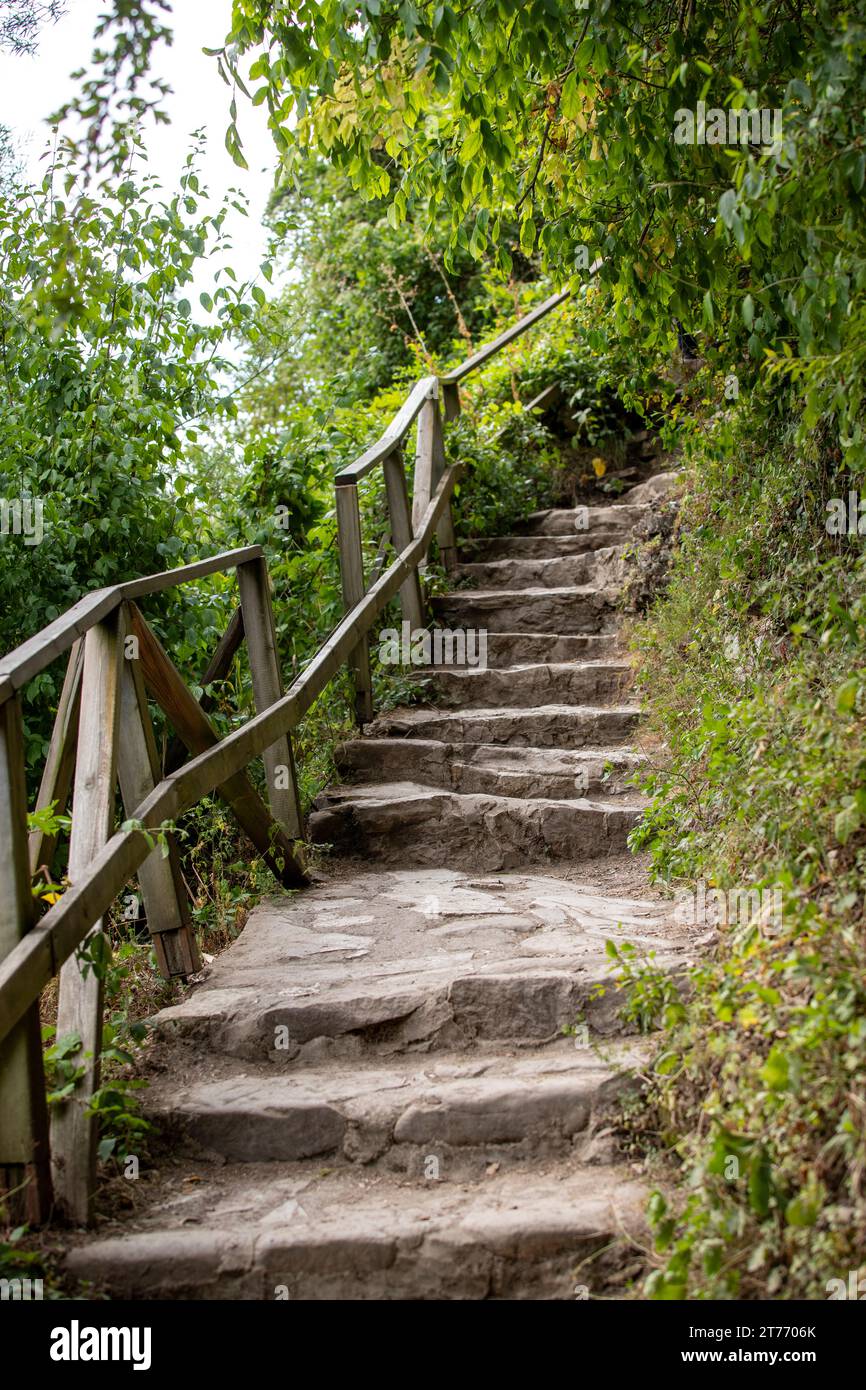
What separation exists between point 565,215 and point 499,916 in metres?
2.57

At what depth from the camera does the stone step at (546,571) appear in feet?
22.9

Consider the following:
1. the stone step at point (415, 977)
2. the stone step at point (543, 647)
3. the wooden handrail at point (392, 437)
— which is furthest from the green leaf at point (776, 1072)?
the stone step at point (543, 647)

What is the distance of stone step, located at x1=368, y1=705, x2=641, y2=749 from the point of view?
550cm

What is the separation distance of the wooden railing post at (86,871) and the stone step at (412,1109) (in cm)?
38

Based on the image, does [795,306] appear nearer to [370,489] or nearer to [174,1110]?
[174,1110]

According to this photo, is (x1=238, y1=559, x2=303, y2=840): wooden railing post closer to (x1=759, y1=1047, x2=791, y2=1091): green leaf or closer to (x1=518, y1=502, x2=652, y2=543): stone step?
(x1=759, y1=1047, x2=791, y2=1091): green leaf

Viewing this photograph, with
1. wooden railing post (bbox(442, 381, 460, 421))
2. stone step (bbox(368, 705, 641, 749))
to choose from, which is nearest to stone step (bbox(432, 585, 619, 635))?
stone step (bbox(368, 705, 641, 749))

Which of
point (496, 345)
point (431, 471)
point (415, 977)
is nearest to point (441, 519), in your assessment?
point (431, 471)

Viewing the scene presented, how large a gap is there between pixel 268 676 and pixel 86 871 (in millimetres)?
1950

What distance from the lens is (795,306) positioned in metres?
3.48

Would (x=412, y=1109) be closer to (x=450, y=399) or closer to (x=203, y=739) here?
(x=203, y=739)

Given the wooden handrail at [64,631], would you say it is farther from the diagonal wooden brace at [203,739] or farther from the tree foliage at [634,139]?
the tree foliage at [634,139]

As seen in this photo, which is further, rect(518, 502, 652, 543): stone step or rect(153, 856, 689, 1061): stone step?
rect(518, 502, 652, 543): stone step
